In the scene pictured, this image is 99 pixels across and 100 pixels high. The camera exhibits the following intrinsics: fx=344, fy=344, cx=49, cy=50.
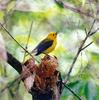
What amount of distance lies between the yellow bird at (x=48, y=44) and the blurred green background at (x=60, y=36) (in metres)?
0.02

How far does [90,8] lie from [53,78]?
26cm

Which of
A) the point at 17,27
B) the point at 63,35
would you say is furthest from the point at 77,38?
the point at 17,27

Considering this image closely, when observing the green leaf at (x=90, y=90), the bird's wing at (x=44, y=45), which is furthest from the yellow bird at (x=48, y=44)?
the green leaf at (x=90, y=90)

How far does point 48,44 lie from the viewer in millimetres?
1120

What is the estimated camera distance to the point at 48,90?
81 cm

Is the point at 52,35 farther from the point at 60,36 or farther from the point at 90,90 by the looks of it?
the point at 90,90

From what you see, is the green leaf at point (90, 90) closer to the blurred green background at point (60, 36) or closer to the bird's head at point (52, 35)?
the blurred green background at point (60, 36)

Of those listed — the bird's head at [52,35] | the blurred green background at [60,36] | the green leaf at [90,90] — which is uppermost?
the bird's head at [52,35]

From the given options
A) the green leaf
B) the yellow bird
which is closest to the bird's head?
the yellow bird

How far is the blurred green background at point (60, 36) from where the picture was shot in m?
0.81

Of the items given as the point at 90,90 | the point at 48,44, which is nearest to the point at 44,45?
the point at 48,44

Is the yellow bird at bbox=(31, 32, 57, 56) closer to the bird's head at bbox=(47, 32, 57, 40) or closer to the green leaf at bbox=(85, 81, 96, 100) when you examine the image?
the bird's head at bbox=(47, 32, 57, 40)

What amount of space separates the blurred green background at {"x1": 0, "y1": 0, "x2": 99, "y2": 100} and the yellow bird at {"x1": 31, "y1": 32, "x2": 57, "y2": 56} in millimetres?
15

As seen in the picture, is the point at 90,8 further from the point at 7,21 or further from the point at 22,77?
the point at 22,77
